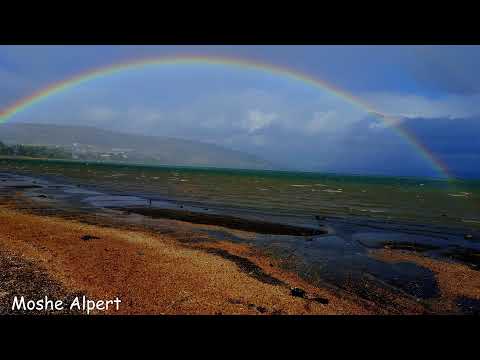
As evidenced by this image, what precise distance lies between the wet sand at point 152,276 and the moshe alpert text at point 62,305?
0.21 metres

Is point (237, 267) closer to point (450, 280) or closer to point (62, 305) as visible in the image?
point (62, 305)

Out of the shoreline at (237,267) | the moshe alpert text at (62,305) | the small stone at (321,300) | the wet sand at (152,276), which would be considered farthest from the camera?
the small stone at (321,300)

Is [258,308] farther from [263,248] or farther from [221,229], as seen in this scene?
[221,229]

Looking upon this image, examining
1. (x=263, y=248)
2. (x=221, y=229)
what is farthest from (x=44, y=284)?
(x=221, y=229)

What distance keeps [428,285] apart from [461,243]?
11867 mm

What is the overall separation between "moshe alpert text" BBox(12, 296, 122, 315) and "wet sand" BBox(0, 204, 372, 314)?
21cm

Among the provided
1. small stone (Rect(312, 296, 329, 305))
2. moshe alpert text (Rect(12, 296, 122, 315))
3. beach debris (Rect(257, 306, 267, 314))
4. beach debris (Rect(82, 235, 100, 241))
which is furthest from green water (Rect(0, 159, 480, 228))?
moshe alpert text (Rect(12, 296, 122, 315))

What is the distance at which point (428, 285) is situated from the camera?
13.8m

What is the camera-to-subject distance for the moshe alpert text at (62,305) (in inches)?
332

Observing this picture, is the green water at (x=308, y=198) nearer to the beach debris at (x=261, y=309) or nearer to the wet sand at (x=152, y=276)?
the wet sand at (x=152, y=276)

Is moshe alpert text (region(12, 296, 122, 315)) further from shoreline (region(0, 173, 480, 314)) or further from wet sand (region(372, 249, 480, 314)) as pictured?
wet sand (region(372, 249, 480, 314))

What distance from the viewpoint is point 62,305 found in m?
8.57

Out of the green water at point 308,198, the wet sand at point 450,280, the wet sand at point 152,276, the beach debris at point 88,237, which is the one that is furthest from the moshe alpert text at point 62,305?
the green water at point 308,198

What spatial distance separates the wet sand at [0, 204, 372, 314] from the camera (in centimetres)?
955
